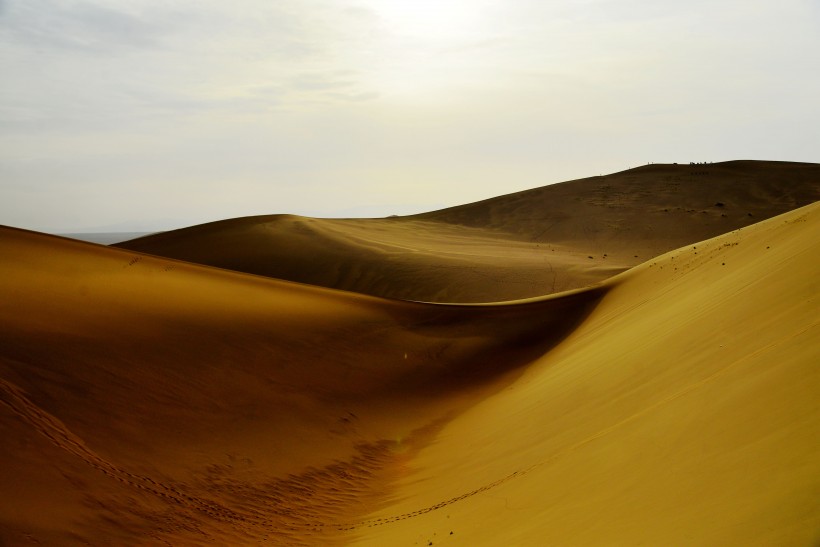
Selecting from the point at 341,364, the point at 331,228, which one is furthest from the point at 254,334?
the point at 331,228

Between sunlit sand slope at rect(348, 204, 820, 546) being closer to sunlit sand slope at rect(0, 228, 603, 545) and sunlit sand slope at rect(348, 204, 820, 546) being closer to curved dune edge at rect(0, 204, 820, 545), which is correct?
curved dune edge at rect(0, 204, 820, 545)

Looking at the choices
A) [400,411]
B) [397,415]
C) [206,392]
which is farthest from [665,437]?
[400,411]

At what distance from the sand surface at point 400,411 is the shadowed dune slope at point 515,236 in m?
12.4

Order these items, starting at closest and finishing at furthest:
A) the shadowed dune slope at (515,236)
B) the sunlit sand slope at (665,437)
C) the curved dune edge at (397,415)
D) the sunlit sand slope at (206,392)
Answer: the sunlit sand slope at (665,437)
the curved dune edge at (397,415)
the sunlit sand slope at (206,392)
the shadowed dune slope at (515,236)

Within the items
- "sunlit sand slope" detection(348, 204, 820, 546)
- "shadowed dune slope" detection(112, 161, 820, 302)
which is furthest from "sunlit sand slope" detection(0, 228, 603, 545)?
"shadowed dune slope" detection(112, 161, 820, 302)

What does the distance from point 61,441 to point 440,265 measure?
23716 mm

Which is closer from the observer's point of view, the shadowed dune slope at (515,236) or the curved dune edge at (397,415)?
the curved dune edge at (397,415)

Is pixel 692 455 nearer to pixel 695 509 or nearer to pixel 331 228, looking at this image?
pixel 695 509

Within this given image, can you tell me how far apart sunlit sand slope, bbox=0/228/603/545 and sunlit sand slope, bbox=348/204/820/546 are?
120 cm

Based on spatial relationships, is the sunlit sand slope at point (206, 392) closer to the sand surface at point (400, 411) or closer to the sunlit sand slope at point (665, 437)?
the sand surface at point (400, 411)

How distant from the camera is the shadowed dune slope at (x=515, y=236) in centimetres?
2842

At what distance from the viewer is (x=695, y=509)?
381 centimetres

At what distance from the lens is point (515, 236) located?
4338 cm

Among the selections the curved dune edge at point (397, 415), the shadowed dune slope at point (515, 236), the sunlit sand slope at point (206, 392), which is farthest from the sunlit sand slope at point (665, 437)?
the shadowed dune slope at point (515, 236)
